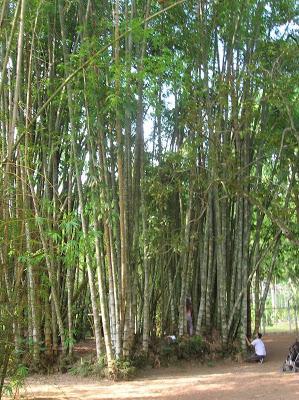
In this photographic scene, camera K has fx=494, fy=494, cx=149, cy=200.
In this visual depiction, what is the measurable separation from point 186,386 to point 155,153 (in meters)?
3.53

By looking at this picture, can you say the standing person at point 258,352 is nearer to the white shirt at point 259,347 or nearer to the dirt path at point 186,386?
the white shirt at point 259,347

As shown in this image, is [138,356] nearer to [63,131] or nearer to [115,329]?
[115,329]

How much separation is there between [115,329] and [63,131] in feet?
9.48

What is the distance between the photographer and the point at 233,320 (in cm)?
734

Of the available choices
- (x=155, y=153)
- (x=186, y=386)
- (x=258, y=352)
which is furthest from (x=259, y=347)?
(x=155, y=153)

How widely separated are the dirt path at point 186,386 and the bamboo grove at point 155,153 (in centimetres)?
43

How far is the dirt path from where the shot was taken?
4809 mm

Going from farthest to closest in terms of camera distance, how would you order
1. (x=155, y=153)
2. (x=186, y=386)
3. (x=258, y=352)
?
(x=155, y=153) → (x=258, y=352) → (x=186, y=386)

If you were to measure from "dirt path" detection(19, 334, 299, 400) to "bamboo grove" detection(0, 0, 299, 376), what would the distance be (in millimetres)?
435

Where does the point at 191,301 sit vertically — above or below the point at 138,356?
above

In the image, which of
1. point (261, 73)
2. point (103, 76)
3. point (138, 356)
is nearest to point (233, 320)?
point (138, 356)

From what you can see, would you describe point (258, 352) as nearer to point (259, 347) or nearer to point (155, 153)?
point (259, 347)

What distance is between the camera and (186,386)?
5328 millimetres

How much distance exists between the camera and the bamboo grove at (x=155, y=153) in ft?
18.7
